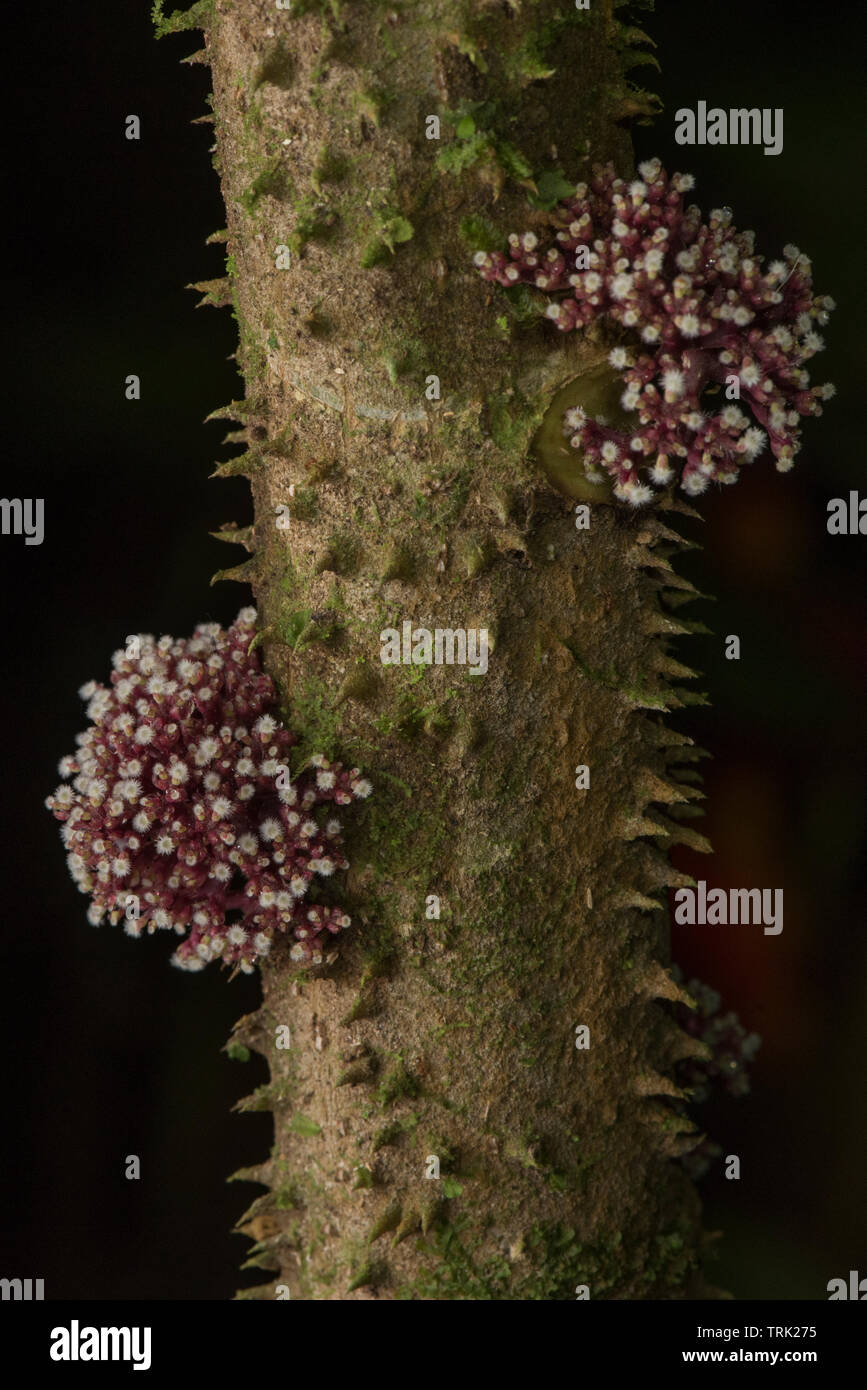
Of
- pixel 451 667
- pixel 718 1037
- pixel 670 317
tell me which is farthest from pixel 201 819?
pixel 718 1037

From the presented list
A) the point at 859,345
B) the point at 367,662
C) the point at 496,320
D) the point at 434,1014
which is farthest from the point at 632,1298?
the point at 859,345

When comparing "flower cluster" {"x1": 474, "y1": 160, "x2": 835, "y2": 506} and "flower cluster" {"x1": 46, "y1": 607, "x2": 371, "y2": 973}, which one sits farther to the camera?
"flower cluster" {"x1": 46, "y1": 607, "x2": 371, "y2": 973}

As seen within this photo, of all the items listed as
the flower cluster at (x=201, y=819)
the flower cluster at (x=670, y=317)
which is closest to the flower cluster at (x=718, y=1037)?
the flower cluster at (x=201, y=819)

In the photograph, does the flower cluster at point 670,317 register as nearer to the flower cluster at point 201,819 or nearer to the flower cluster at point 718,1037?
the flower cluster at point 201,819

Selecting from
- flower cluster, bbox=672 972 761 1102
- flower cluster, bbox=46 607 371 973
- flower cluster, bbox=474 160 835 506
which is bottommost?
flower cluster, bbox=672 972 761 1102

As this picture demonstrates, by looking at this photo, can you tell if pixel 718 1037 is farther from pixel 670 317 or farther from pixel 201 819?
pixel 670 317

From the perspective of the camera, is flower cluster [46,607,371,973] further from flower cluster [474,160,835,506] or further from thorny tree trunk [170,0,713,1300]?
flower cluster [474,160,835,506]

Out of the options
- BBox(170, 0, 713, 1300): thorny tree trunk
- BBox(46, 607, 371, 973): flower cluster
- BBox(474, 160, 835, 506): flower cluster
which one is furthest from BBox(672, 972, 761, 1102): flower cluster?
BBox(474, 160, 835, 506): flower cluster
